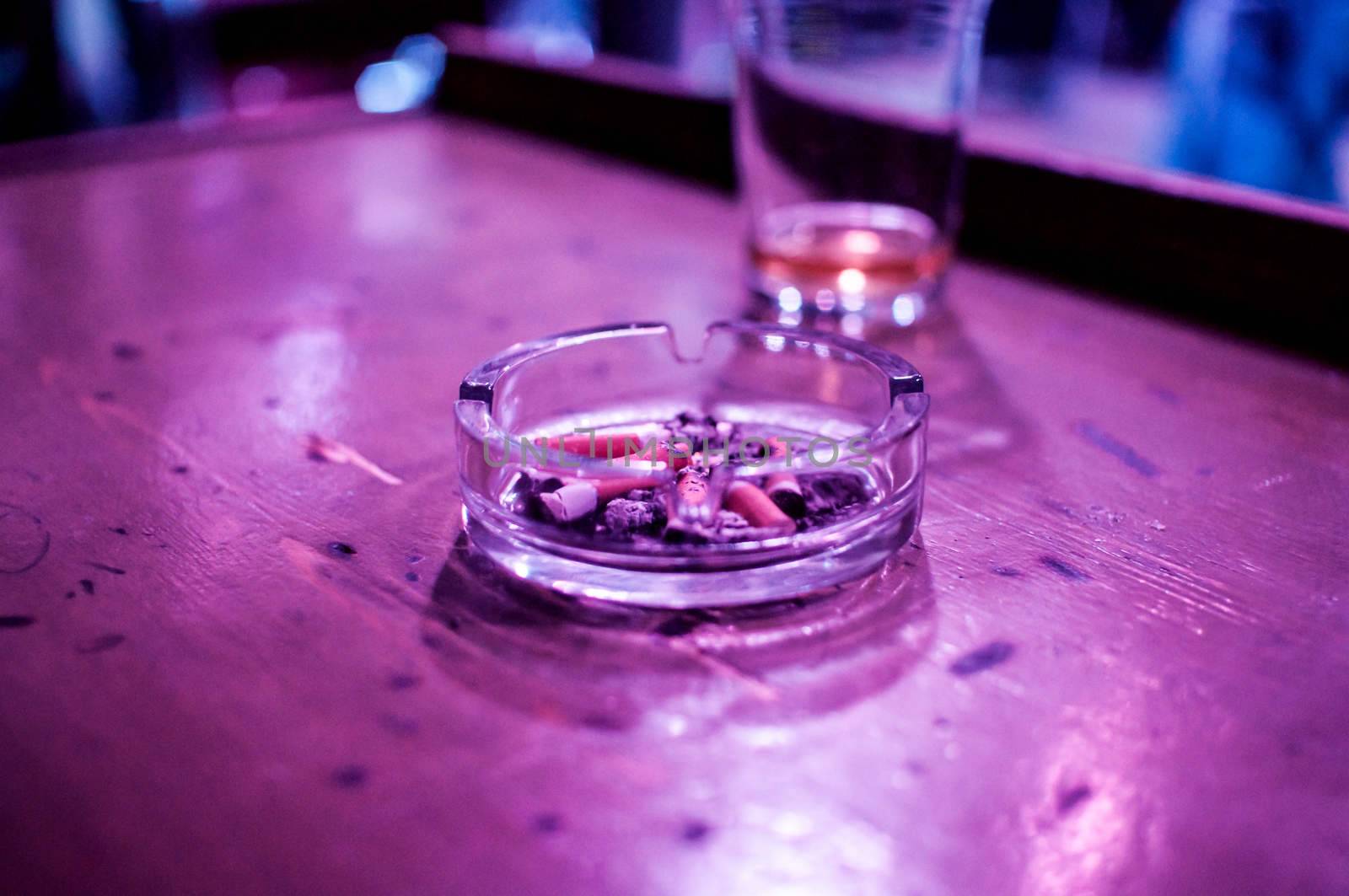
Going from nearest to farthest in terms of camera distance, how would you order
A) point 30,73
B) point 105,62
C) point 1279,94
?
point 1279,94
point 30,73
point 105,62

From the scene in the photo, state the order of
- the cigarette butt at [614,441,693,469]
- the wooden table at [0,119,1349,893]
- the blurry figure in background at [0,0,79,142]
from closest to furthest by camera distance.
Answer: the wooden table at [0,119,1349,893] → the cigarette butt at [614,441,693,469] → the blurry figure in background at [0,0,79,142]

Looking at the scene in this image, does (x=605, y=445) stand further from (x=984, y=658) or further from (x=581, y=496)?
(x=984, y=658)

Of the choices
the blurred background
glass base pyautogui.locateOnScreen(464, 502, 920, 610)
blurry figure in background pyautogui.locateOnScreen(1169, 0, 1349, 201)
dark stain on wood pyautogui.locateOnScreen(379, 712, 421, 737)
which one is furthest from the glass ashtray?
the blurred background

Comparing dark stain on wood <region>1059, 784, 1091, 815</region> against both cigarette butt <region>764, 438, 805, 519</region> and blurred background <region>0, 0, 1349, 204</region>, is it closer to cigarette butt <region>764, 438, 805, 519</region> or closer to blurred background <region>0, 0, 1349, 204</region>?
cigarette butt <region>764, 438, 805, 519</region>

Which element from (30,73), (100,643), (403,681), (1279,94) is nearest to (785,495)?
(403,681)

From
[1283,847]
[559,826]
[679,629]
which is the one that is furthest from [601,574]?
[1283,847]

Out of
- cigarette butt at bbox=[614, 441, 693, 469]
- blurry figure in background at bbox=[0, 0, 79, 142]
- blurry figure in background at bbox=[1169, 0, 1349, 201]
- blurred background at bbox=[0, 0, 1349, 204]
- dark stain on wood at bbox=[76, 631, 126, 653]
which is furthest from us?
blurry figure in background at bbox=[0, 0, 79, 142]

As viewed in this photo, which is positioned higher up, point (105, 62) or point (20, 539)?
point (20, 539)
